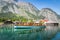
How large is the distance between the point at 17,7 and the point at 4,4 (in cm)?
446

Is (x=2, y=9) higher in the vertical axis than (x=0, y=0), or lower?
lower

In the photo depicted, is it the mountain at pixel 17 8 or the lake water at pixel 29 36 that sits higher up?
the mountain at pixel 17 8

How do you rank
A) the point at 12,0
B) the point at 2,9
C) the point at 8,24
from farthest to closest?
the point at 12,0
the point at 2,9
the point at 8,24

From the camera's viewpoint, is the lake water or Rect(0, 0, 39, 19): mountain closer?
the lake water

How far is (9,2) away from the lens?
159ft

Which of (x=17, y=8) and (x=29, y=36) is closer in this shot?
(x=29, y=36)

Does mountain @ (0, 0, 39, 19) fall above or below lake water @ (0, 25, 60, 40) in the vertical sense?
above

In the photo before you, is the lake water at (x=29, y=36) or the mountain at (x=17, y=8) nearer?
the lake water at (x=29, y=36)

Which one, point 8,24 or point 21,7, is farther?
point 21,7

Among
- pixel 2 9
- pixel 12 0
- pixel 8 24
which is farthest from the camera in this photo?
pixel 12 0

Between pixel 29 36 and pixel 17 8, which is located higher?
pixel 17 8

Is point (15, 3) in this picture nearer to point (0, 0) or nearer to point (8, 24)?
point (0, 0)

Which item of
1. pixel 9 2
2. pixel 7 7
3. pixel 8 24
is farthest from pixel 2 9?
pixel 8 24

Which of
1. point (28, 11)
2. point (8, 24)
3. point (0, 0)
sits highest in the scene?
point (0, 0)
